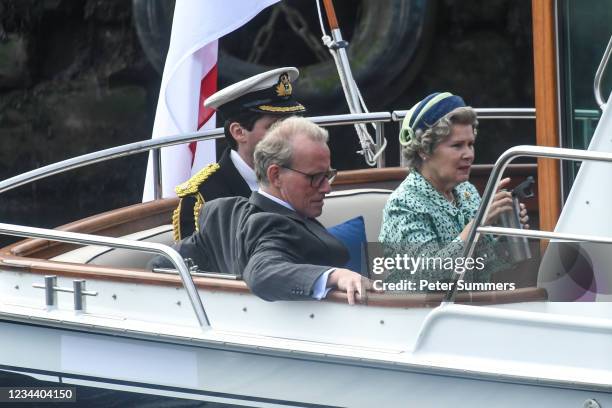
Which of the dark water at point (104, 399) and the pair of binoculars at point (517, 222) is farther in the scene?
the dark water at point (104, 399)

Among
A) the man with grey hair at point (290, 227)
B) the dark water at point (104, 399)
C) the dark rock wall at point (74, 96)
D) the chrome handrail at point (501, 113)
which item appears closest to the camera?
the man with grey hair at point (290, 227)

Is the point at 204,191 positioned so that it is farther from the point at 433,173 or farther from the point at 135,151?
the point at 433,173

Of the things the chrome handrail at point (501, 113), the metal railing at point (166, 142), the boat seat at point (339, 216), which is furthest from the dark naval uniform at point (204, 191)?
the chrome handrail at point (501, 113)

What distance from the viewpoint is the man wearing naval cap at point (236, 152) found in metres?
3.89

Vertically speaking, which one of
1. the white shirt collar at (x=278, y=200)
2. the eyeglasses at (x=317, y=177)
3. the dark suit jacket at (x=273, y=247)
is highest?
the eyeglasses at (x=317, y=177)

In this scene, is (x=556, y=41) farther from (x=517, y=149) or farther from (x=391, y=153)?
(x=391, y=153)

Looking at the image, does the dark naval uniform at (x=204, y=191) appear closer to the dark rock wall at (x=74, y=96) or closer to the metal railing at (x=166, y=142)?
the metal railing at (x=166, y=142)

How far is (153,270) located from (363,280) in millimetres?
626

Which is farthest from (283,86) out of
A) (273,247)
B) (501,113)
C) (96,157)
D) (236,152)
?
(273,247)

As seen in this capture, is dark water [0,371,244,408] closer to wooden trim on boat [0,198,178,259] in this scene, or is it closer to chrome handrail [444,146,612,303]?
wooden trim on boat [0,198,178,259]

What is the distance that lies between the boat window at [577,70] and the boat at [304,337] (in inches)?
2.7

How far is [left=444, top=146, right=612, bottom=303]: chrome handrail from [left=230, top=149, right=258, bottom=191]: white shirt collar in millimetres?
1093

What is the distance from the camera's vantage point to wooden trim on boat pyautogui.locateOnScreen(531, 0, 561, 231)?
316 centimetres

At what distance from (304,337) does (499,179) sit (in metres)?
0.61
